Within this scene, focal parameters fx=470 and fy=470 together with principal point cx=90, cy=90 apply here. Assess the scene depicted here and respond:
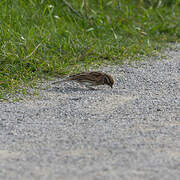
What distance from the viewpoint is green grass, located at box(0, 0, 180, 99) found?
25.1 ft

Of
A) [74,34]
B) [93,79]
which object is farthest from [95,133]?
[74,34]

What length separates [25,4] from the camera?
9.99 m

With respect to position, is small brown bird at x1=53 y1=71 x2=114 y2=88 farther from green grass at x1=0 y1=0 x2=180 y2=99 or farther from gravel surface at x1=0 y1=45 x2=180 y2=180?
green grass at x1=0 y1=0 x2=180 y2=99

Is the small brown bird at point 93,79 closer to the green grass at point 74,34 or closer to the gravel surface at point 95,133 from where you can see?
the gravel surface at point 95,133

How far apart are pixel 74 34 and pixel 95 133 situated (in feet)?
14.9

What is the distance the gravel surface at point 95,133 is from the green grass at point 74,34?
707mm

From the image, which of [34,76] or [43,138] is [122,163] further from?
[34,76]

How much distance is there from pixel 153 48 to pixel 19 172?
20.4 feet

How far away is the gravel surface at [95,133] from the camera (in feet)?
13.5

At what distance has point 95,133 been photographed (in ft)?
16.7

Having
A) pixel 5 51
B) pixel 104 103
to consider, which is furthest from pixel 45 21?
pixel 104 103

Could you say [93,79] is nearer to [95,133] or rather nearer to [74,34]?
[95,133]

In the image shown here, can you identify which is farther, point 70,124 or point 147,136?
point 70,124

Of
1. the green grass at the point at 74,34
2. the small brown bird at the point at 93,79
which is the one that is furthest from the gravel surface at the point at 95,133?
the green grass at the point at 74,34
